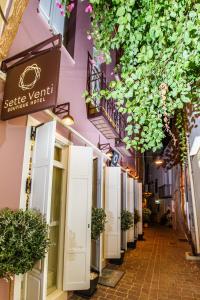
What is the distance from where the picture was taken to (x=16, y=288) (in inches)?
133

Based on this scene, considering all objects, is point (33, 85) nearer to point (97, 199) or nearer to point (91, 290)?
point (97, 199)

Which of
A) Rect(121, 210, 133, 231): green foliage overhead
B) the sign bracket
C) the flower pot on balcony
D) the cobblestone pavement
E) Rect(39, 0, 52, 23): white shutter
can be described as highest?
Rect(39, 0, 52, 23): white shutter

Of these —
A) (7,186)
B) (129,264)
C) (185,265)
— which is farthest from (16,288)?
(185,265)

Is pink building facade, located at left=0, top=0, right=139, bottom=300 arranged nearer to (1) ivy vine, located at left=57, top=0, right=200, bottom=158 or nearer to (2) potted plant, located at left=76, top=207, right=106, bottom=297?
(1) ivy vine, located at left=57, top=0, right=200, bottom=158

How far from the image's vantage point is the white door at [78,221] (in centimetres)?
478

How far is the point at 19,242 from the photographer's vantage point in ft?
9.57

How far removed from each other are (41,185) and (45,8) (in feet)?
13.3

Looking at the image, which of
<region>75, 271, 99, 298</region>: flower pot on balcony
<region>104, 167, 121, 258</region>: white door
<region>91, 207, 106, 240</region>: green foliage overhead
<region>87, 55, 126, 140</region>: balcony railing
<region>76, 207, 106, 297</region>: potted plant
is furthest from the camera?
<region>104, 167, 121, 258</region>: white door

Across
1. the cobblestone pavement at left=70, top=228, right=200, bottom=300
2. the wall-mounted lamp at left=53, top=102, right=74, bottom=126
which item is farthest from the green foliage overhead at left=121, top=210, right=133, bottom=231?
the wall-mounted lamp at left=53, top=102, right=74, bottom=126

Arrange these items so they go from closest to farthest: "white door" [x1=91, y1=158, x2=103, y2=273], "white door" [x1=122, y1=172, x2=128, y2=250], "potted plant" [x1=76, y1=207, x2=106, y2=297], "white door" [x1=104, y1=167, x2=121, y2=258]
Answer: "potted plant" [x1=76, y1=207, x2=106, y2=297]
"white door" [x1=91, y1=158, x2=103, y2=273]
"white door" [x1=104, y1=167, x2=121, y2=258]
"white door" [x1=122, y1=172, x2=128, y2=250]

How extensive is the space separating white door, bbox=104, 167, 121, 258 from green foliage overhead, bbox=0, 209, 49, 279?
4.41 metres

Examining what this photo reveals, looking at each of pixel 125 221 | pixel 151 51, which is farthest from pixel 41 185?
pixel 125 221

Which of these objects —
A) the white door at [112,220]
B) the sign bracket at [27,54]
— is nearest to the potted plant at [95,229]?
the white door at [112,220]

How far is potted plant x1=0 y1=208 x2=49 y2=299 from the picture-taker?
2.87 metres
